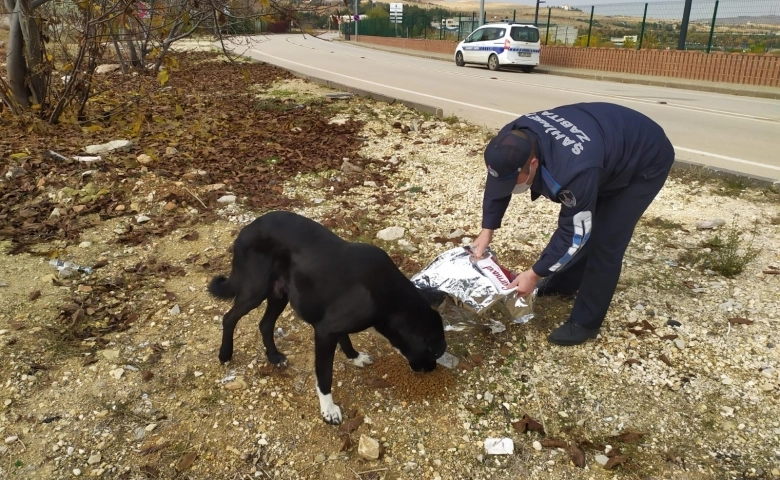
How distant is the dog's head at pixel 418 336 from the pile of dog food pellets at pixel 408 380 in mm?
233

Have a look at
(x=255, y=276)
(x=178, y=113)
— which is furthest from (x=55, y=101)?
(x=255, y=276)

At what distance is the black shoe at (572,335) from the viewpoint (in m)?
3.57

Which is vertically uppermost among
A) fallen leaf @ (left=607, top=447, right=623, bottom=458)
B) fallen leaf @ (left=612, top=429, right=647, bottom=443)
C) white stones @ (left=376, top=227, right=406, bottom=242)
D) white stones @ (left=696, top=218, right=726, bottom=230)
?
white stones @ (left=696, top=218, right=726, bottom=230)

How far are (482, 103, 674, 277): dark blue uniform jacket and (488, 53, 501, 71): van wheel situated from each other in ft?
65.1

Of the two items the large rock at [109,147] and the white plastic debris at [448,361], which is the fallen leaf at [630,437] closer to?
the white plastic debris at [448,361]

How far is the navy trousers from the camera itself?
3172mm

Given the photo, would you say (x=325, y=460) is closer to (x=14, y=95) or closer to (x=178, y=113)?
(x=178, y=113)

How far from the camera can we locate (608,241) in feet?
10.8

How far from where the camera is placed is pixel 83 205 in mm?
5352

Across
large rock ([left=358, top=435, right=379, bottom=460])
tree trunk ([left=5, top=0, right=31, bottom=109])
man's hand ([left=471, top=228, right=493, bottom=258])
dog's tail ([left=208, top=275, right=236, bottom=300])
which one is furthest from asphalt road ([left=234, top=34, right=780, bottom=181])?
dog's tail ([left=208, top=275, right=236, bottom=300])

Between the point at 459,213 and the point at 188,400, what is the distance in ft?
11.2

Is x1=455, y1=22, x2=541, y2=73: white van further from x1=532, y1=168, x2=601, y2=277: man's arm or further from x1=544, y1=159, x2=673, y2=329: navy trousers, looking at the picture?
x1=532, y1=168, x2=601, y2=277: man's arm

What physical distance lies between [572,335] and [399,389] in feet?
4.17

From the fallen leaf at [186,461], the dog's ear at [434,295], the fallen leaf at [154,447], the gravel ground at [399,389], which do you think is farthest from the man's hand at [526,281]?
the fallen leaf at [154,447]
